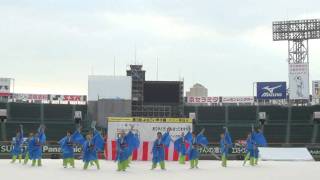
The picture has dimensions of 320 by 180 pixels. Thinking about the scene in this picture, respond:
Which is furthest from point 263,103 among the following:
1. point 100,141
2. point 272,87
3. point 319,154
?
point 100,141

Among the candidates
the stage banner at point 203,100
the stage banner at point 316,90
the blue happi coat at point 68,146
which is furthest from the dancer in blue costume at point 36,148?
the stage banner at point 316,90

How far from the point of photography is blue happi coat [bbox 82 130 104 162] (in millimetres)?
25281

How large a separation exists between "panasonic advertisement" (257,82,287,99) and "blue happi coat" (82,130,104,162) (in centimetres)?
3826

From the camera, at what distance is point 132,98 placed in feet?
184

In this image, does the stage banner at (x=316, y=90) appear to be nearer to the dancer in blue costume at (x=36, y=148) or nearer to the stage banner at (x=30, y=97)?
the stage banner at (x=30, y=97)

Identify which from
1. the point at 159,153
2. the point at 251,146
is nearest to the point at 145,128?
the point at 251,146

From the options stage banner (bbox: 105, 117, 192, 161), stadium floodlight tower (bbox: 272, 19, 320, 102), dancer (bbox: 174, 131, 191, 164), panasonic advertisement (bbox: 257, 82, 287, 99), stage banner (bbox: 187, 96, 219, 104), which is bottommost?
dancer (bbox: 174, 131, 191, 164)

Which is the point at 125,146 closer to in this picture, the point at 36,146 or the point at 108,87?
the point at 36,146

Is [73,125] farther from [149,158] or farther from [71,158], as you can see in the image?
[71,158]

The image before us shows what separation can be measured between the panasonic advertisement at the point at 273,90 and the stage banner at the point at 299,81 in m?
0.84

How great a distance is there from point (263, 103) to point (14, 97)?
27.5m

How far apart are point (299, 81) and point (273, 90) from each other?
2.90m

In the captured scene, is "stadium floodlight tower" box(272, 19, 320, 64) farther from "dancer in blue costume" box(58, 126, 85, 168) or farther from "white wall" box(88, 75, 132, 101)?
"dancer in blue costume" box(58, 126, 85, 168)

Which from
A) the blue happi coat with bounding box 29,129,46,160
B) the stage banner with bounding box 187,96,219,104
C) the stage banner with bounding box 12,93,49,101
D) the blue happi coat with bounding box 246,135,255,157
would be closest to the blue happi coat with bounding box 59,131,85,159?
the blue happi coat with bounding box 29,129,46,160
